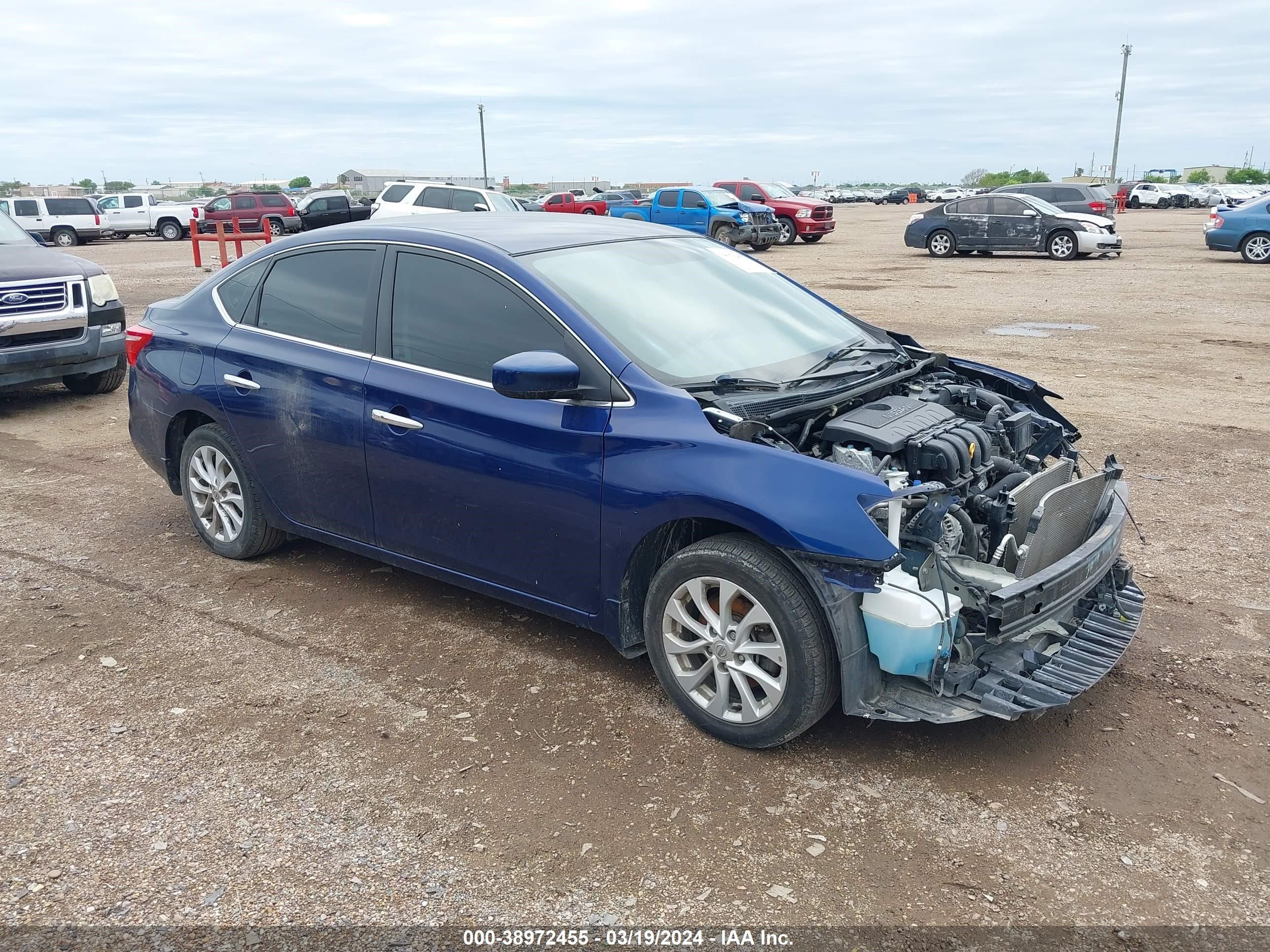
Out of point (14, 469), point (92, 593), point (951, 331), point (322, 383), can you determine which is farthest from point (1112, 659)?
point (951, 331)

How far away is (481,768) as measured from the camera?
11.4 ft

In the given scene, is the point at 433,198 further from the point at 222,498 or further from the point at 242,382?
the point at 242,382

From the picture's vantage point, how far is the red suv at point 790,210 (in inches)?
1127

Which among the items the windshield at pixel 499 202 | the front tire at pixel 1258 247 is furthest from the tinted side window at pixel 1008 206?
the windshield at pixel 499 202

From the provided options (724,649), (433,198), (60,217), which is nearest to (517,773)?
(724,649)

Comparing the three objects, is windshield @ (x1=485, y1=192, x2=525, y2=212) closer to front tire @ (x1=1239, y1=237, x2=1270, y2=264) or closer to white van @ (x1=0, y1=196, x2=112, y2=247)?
front tire @ (x1=1239, y1=237, x2=1270, y2=264)

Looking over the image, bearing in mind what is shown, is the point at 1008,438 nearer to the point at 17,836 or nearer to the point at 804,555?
the point at 804,555

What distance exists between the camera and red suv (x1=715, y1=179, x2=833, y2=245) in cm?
2862

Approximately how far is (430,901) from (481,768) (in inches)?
26.2

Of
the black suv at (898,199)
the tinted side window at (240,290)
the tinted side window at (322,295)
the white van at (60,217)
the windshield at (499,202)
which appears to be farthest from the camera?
the black suv at (898,199)

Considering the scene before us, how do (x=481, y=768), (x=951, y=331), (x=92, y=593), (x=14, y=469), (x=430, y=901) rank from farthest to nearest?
1. (x=951, y=331)
2. (x=14, y=469)
3. (x=92, y=593)
4. (x=481, y=768)
5. (x=430, y=901)

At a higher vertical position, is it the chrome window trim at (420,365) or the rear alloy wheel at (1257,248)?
the chrome window trim at (420,365)

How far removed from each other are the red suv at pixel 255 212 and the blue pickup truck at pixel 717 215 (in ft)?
48.8

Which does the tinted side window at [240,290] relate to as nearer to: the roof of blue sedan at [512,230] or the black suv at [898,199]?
the roof of blue sedan at [512,230]
